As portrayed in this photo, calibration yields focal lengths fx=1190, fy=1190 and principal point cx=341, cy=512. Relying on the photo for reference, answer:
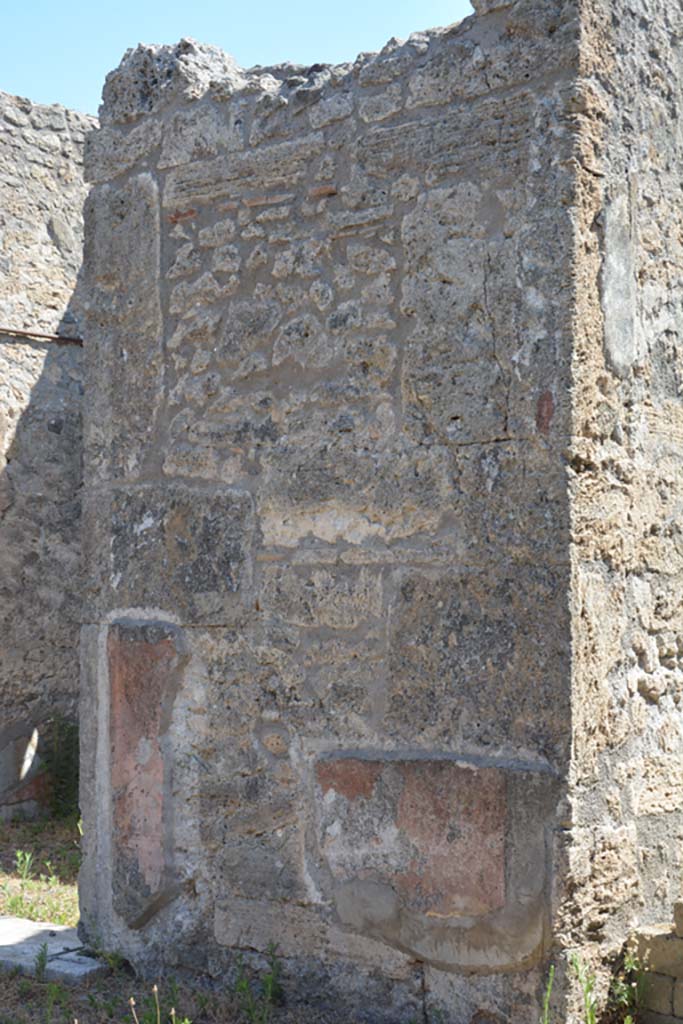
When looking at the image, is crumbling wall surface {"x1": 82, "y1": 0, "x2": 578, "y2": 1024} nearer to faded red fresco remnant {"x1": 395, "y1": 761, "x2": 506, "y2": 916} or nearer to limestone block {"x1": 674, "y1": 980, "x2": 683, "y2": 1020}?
faded red fresco remnant {"x1": 395, "y1": 761, "x2": 506, "y2": 916}

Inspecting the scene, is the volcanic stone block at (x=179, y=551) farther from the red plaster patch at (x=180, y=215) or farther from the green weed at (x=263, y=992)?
the green weed at (x=263, y=992)

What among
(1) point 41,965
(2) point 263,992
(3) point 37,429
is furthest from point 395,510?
(3) point 37,429

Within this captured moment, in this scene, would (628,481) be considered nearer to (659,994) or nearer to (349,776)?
(349,776)

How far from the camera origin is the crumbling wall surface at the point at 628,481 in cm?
308

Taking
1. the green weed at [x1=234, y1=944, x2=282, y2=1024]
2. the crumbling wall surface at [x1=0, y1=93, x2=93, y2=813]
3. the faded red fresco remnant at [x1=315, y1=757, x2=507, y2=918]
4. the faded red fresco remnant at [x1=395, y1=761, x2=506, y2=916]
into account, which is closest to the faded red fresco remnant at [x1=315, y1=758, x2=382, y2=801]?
the faded red fresco remnant at [x1=315, y1=757, x2=507, y2=918]

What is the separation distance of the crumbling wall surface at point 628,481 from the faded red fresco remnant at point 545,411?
7 centimetres

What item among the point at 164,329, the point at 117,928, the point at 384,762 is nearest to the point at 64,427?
the point at 164,329

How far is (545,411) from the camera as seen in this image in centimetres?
309

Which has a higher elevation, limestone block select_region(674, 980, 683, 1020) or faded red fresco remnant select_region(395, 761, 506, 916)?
faded red fresco remnant select_region(395, 761, 506, 916)

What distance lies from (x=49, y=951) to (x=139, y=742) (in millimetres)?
831

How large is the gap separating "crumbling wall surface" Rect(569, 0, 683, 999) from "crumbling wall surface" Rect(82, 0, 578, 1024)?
3.4 inches

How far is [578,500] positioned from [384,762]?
2.95 feet

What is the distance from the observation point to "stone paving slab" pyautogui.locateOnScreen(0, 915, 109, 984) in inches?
148

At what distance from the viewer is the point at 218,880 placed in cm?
362
